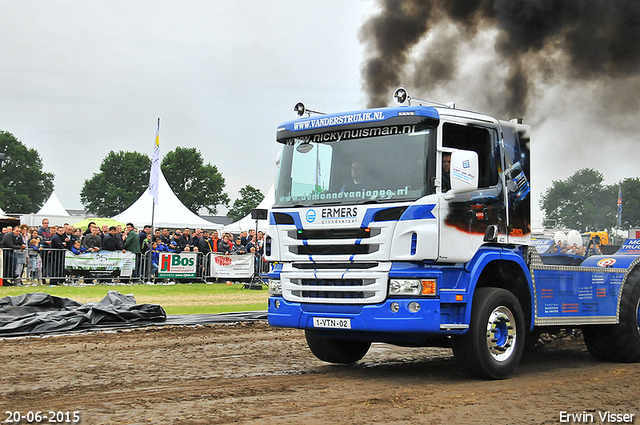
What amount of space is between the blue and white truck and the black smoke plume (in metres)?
5.06

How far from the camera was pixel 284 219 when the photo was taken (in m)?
8.02

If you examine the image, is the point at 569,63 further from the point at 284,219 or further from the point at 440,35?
the point at 284,219

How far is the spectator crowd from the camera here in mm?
20156

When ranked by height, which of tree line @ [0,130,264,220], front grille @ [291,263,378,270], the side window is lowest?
front grille @ [291,263,378,270]

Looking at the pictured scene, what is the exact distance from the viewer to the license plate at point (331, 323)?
7359 millimetres

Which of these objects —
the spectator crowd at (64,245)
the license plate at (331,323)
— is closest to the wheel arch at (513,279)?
the license plate at (331,323)

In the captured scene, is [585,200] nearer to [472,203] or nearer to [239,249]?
[472,203]

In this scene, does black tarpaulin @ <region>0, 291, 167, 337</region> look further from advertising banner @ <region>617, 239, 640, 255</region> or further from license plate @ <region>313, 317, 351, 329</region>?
advertising banner @ <region>617, 239, 640, 255</region>

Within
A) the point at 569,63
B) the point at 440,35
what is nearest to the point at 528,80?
the point at 569,63

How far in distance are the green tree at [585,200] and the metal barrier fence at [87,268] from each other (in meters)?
13.7

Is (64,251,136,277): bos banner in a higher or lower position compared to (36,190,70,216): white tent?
lower

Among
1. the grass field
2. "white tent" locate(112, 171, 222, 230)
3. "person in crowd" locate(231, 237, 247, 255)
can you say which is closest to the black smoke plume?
the grass field

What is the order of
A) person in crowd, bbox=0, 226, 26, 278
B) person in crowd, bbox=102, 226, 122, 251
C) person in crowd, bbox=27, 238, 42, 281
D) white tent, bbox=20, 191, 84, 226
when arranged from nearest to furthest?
person in crowd, bbox=0, 226, 26, 278 < person in crowd, bbox=27, 238, 42, 281 < person in crowd, bbox=102, 226, 122, 251 < white tent, bbox=20, 191, 84, 226

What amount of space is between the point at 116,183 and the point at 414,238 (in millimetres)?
110099
